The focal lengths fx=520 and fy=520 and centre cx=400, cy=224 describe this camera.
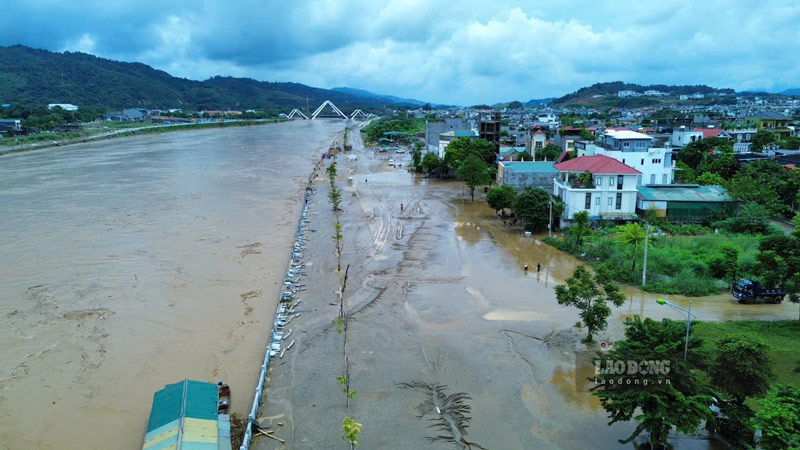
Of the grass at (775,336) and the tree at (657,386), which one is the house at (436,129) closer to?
the grass at (775,336)

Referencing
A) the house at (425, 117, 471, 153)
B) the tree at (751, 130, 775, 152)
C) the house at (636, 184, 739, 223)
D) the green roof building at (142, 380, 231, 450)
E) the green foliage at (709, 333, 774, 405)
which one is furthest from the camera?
the house at (425, 117, 471, 153)

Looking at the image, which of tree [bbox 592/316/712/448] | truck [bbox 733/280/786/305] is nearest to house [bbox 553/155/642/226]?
truck [bbox 733/280/786/305]

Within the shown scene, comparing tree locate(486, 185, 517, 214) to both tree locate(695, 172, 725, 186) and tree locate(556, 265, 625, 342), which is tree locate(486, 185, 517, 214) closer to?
tree locate(695, 172, 725, 186)

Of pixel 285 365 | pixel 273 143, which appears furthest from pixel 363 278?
pixel 273 143

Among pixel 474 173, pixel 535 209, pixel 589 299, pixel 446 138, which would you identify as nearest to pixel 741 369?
pixel 589 299

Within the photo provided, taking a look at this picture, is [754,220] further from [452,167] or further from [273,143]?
[273,143]

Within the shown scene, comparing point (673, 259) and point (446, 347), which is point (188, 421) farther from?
point (673, 259)
